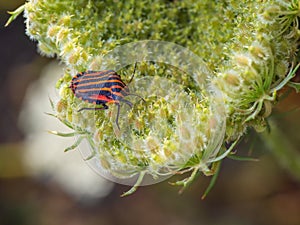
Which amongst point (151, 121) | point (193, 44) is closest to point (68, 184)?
point (193, 44)

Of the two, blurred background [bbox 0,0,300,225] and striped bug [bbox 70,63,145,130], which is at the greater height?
striped bug [bbox 70,63,145,130]

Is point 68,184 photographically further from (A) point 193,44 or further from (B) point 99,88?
(B) point 99,88

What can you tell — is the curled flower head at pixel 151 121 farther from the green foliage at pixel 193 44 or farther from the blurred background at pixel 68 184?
the blurred background at pixel 68 184

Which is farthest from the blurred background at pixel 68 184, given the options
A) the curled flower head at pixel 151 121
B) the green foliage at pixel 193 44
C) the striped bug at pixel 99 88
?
the striped bug at pixel 99 88

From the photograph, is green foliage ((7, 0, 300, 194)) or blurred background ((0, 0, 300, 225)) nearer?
green foliage ((7, 0, 300, 194))

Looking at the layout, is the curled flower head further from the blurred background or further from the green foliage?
the blurred background

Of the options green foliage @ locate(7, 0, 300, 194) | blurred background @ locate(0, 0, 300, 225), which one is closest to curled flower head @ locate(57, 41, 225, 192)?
green foliage @ locate(7, 0, 300, 194)
